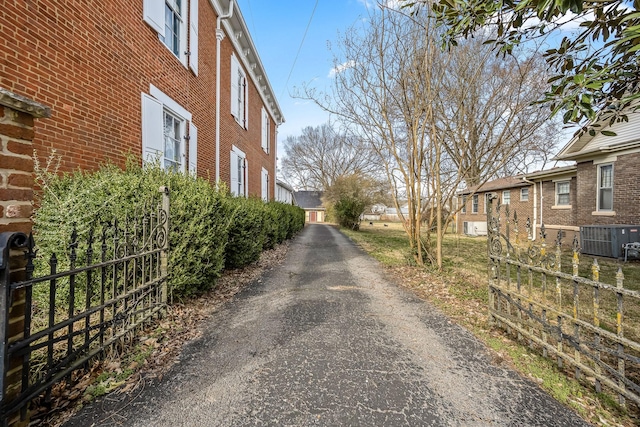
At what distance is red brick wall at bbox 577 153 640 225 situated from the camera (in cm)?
959

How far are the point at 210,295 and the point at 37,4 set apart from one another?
430 centimetres

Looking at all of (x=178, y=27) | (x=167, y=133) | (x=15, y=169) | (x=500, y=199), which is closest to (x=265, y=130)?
(x=178, y=27)

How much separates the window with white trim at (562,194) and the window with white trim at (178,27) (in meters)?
16.5

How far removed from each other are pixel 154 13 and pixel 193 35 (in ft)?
4.82

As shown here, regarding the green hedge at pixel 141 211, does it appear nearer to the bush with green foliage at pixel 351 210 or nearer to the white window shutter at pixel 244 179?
the white window shutter at pixel 244 179

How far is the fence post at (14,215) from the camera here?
1466mm

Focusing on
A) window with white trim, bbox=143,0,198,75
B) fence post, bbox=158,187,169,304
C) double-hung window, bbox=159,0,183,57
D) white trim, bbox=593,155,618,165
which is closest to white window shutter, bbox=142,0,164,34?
window with white trim, bbox=143,0,198,75

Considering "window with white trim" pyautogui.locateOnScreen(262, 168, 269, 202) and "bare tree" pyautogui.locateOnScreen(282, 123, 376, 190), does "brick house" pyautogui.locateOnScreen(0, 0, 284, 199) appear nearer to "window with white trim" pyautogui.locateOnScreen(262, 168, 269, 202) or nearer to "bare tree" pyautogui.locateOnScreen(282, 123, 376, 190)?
"window with white trim" pyautogui.locateOnScreen(262, 168, 269, 202)

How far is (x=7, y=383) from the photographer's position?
5.09ft

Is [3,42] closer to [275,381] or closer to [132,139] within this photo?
[132,139]

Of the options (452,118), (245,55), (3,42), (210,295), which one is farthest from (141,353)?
(245,55)

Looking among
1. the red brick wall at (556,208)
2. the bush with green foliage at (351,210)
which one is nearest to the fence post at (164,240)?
the red brick wall at (556,208)

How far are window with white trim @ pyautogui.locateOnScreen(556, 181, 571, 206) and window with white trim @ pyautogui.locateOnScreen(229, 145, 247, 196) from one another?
49.1 feet

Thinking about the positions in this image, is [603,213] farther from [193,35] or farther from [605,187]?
[193,35]
